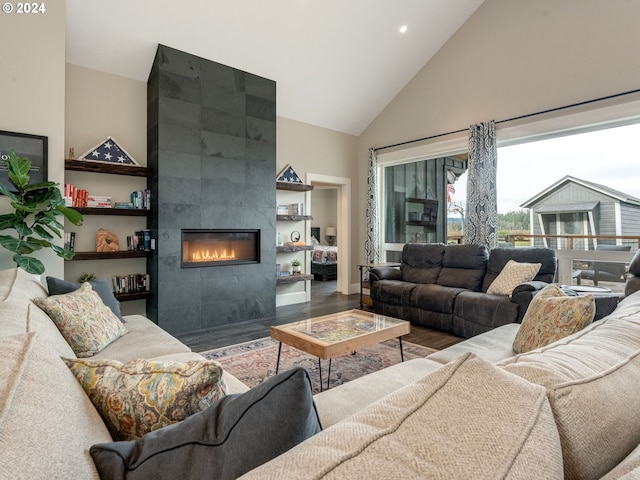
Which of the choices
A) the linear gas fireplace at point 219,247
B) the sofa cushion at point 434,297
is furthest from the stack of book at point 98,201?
the sofa cushion at point 434,297

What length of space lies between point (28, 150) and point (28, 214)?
0.60 m

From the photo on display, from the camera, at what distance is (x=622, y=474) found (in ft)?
1.73

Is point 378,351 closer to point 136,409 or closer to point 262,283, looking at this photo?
point 262,283

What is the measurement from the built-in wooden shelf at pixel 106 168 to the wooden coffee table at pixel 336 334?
8.76 feet

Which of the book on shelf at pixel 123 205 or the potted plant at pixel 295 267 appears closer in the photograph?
the book on shelf at pixel 123 205

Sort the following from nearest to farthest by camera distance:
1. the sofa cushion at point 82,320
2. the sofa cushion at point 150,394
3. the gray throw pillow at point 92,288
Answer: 1. the sofa cushion at point 150,394
2. the sofa cushion at point 82,320
3. the gray throw pillow at point 92,288

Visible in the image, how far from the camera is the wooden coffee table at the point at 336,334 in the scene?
238 cm

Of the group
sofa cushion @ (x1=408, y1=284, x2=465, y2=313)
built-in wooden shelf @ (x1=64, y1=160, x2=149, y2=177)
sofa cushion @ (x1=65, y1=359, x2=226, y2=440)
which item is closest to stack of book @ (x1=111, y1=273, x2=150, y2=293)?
built-in wooden shelf @ (x1=64, y1=160, x2=149, y2=177)

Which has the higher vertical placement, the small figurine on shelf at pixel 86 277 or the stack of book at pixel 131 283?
the small figurine on shelf at pixel 86 277

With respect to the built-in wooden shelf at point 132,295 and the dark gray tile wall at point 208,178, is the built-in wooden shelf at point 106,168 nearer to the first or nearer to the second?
the dark gray tile wall at point 208,178

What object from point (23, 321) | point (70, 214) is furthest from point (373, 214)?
point (23, 321)

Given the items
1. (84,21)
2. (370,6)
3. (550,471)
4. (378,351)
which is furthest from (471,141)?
(550,471)

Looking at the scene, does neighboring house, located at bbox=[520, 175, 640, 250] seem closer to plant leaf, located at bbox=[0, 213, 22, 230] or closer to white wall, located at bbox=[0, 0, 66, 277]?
white wall, located at bbox=[0, 0, 66, 277]

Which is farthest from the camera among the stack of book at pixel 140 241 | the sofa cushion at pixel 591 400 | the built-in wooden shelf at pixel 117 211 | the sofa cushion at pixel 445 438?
the stack of book at pixel 140 241
